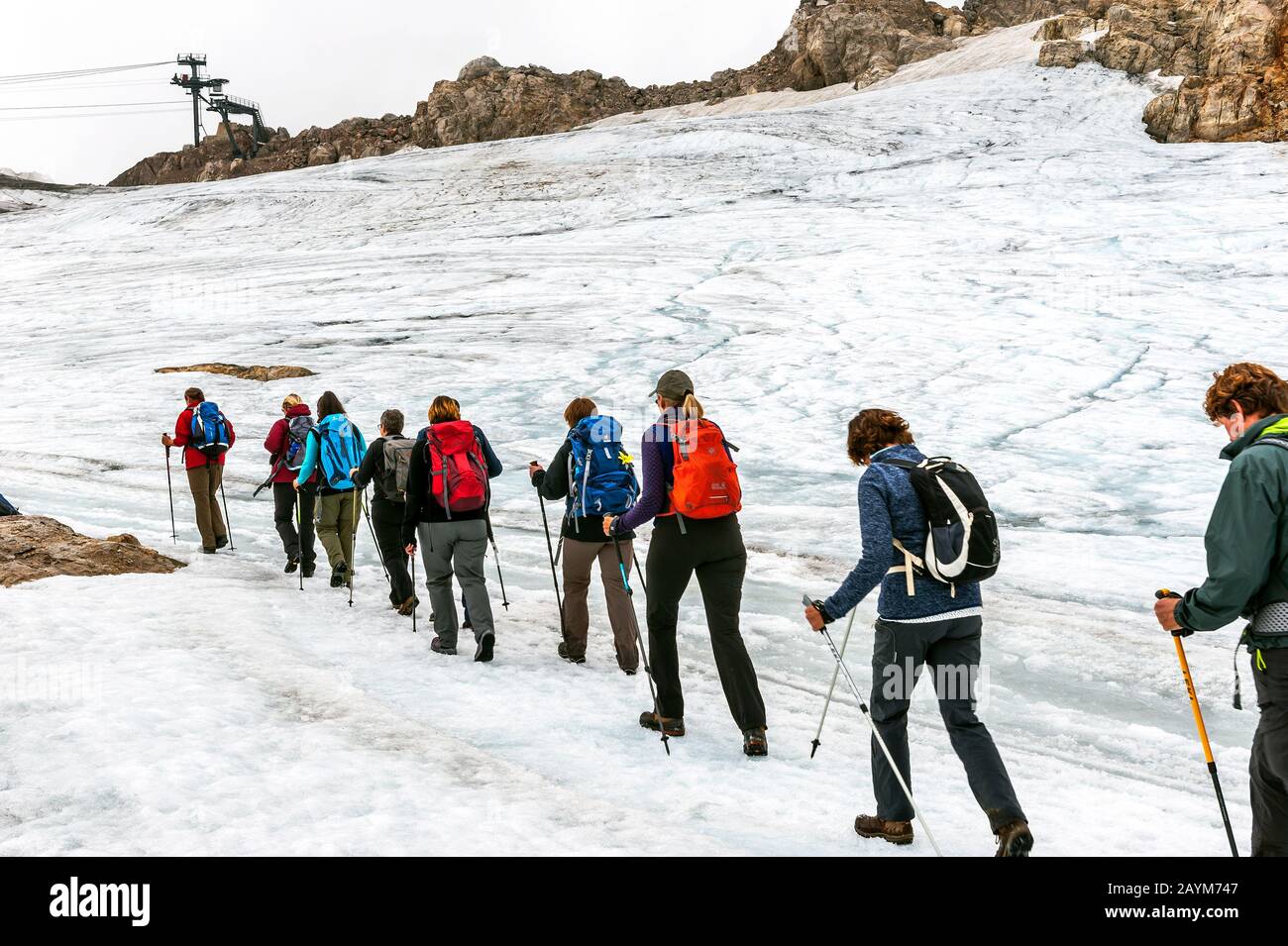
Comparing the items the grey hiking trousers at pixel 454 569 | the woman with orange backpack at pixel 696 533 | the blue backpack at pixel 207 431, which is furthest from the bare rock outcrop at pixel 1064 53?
the woman with orange backpack at pixel 696 533

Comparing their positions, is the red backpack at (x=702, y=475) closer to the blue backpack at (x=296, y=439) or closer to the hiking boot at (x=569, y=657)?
the hiking boot at (x=569, y=657)

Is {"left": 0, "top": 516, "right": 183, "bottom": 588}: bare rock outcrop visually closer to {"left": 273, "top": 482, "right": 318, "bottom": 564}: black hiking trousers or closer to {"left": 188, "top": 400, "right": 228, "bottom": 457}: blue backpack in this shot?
{"left": 273, "top": 482, "right": 318, "bottom": 564}: black hiking trousers

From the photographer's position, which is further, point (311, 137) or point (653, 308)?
point (311, 137)

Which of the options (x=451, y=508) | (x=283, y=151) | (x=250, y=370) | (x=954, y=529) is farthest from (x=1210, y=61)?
(x=283, y=151)

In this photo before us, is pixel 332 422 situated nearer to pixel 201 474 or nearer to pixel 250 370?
pixel 201 474

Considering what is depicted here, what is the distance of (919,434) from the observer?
12.5 metres

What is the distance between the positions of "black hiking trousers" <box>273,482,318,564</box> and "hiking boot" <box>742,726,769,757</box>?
16.9 feet

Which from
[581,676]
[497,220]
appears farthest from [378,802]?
[497,220]

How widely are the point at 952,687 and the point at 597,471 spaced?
9.65 ft

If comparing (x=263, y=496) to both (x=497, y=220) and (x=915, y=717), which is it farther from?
(x=497, y=220)

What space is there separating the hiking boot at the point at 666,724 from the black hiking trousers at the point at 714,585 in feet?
1.15

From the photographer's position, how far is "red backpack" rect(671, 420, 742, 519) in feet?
15.3

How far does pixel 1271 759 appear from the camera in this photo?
290 centimetres

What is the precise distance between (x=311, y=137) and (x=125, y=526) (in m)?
51.6
